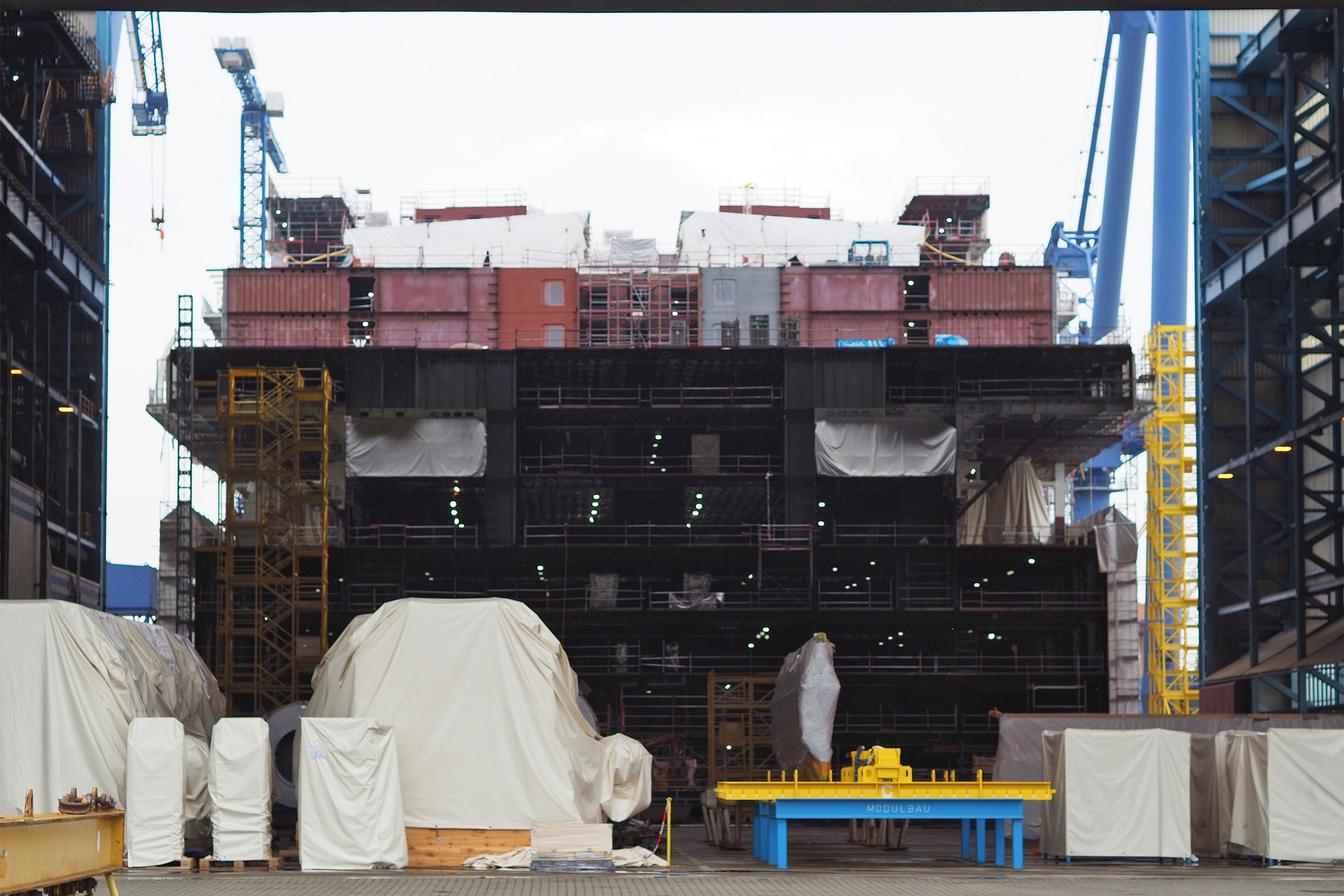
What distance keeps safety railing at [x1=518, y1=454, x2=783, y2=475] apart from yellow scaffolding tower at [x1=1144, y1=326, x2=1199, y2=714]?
87.4 feet

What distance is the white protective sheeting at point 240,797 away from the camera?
85.5 feet

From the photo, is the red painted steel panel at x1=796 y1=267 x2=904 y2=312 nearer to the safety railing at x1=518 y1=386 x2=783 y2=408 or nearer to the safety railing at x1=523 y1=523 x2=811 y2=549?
the safety railing at x1=518 y1=386 x2=783 y2=408

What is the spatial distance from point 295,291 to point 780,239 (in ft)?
84.1

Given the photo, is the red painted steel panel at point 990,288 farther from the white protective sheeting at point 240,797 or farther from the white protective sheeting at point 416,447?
the white protective sheeting at point 240,797

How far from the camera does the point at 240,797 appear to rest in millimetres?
26203

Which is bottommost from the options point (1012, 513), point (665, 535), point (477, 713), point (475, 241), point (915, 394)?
point (477, 713)

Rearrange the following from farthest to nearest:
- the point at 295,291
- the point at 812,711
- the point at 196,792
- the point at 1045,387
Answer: the point at 295,291, the point at 1045,387, the point at 812,711, the point at 196,792

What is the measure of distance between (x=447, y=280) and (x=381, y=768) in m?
47.7

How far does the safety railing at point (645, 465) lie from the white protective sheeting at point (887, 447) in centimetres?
296

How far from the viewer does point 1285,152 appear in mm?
54156

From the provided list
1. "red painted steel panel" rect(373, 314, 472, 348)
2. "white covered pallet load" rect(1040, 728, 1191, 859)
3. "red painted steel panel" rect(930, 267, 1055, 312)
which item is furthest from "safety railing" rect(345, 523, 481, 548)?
"white covered pallet load" rect(1040, 728, 1191, 859)

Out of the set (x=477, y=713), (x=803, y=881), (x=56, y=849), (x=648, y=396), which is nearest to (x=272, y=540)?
(x=648, y=396)

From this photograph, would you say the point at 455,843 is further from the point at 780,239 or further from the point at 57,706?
the point at 780,239

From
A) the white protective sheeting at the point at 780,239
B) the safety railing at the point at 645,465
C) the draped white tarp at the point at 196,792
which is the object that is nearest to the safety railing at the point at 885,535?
the safety railing at the point at 645,465
